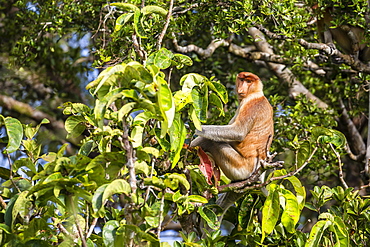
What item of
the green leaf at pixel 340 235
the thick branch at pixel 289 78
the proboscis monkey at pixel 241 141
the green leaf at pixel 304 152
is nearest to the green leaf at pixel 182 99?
the green leaf at pixel 304 152

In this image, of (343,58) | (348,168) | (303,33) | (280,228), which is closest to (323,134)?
(280,228)

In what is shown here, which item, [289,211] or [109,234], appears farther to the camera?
[289,211]

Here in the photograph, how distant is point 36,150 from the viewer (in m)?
2.22

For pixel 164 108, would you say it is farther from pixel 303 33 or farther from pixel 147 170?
pixel 303 33

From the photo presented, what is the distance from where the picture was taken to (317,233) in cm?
233

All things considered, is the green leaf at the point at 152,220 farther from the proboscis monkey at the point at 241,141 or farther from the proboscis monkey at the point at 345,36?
the proboscis monkey at the point at 345,36

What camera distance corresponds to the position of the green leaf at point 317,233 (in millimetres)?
2324

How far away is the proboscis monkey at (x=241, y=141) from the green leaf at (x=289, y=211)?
110cm

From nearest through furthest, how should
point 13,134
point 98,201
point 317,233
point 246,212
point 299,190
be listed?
point 98,201, point 13,134, point 317,233, point 299,190, point 246,212

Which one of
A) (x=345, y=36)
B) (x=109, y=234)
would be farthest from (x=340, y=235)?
(x=345, y=36)

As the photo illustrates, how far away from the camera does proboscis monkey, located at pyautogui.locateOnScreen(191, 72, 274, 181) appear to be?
356cm

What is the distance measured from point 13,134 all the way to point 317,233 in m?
1.36

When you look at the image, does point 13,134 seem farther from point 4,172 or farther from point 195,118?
point 195,118

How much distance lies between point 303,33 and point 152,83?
279cm
